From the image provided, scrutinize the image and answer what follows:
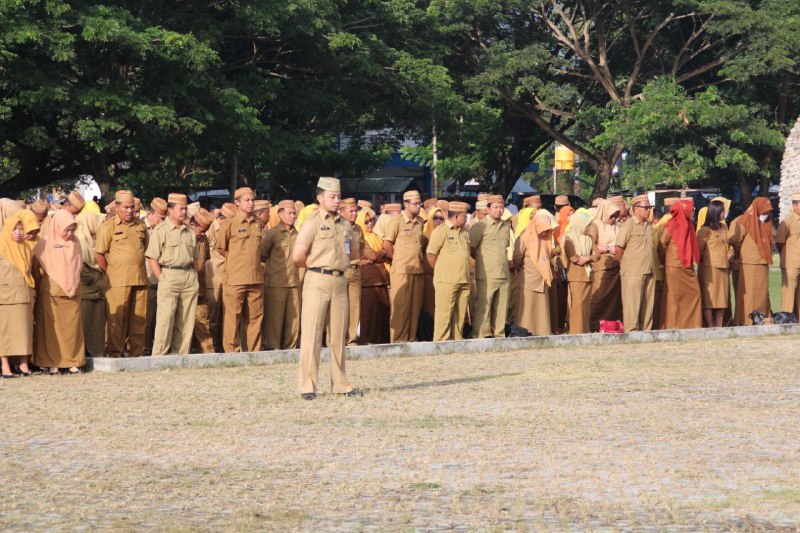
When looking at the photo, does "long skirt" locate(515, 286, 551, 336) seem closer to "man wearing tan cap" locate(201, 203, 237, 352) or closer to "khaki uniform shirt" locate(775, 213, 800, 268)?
"khaki uniform shirt" locate(775, 213, 800, 268)

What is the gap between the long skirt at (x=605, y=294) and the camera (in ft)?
59.8

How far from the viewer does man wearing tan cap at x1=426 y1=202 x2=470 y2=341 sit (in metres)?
16.5

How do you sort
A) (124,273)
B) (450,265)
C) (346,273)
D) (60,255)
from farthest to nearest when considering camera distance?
(450,265) → (124,273) → (60,255) → (346,273)

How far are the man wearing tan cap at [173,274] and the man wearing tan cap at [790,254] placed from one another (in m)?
7.93

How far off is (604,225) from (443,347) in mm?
3240

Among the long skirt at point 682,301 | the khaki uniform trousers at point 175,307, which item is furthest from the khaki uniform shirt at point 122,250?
the long skirt at point 682,301

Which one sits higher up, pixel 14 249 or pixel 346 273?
pixel 14 249

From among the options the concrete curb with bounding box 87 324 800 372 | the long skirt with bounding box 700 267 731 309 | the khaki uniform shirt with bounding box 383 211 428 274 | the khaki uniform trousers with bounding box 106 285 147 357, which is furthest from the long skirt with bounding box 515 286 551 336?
the khaki uniform trousers with bounding box 106 285 147 357

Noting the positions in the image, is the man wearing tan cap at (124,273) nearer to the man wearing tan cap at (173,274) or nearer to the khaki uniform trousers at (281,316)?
the man wearing tan cap at (173,274)

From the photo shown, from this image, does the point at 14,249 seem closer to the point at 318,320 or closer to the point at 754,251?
the point at 318,320

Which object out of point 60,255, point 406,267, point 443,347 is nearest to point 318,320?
point 60,255

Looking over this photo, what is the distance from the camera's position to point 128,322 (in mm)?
15328

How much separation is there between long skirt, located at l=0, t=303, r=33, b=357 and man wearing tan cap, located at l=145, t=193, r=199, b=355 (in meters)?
1.58

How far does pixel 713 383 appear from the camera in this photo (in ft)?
42.1
